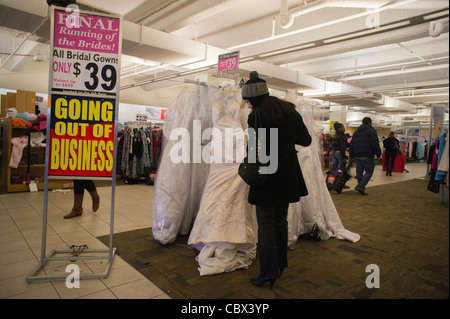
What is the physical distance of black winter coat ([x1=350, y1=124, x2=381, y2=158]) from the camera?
5.69m

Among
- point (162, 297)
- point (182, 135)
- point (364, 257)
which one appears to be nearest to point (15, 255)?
point (162, 297)

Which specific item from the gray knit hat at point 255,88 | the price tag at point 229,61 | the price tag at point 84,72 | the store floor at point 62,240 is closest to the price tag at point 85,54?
the price tag at point 84,72

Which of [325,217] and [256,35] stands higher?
[256,35]

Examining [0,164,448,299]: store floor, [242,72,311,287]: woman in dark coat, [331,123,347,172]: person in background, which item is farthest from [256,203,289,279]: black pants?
[331,123,347,172]: person in background

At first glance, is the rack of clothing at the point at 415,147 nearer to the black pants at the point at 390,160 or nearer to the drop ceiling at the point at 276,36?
the drop ceiling at the point at 276,36

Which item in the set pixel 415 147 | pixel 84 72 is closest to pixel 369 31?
pixel 84 72

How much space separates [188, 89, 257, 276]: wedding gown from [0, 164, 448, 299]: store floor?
52 cm

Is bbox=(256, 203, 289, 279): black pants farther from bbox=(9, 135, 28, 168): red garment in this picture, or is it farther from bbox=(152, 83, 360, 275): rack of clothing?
bbox=(9, 135, 28, 168): red garment

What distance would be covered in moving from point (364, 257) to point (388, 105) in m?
12.0

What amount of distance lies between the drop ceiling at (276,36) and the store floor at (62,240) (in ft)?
7.19

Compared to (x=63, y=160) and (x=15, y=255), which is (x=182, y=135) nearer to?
(x=63, y=160)

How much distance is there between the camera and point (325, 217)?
10.4ft

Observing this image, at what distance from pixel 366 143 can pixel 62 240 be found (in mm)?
5488

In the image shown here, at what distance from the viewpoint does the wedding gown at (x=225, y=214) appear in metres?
2.26
